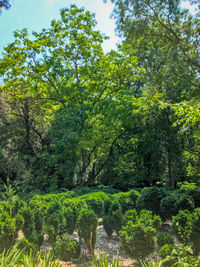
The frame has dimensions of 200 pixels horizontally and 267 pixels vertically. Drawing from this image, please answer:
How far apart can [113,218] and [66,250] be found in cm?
142

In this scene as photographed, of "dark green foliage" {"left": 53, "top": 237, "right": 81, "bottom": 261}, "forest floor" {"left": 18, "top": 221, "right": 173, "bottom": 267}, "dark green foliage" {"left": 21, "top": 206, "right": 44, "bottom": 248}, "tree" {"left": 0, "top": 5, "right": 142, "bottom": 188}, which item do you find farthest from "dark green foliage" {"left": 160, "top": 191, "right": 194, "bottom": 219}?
"tree" {"left": 0, "top": 5, "right": 142, "bottom": 188}

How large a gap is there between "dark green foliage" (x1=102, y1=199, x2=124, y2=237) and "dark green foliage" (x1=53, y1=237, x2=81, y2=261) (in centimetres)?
123

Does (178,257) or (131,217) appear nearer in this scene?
(178,257)

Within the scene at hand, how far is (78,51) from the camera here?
10.6m

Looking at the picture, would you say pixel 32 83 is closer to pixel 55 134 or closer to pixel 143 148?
pixel 55 134

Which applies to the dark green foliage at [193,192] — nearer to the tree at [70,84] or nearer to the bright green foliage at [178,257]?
the bright green foliage at [178,257]

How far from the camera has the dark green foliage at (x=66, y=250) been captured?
3.54 metres

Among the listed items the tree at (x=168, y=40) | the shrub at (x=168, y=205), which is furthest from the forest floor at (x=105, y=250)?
the tree at (x=168, y=40)

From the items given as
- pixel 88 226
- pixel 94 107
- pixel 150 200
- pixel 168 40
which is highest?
pixel 168 40

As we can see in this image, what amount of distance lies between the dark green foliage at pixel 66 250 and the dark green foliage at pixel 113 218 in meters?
1.23

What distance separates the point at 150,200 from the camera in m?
5.57

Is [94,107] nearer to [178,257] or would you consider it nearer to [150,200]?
[150,200]

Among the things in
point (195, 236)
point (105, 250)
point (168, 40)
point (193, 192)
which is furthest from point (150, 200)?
point (168, 40)

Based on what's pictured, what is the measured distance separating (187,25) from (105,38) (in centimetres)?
429
